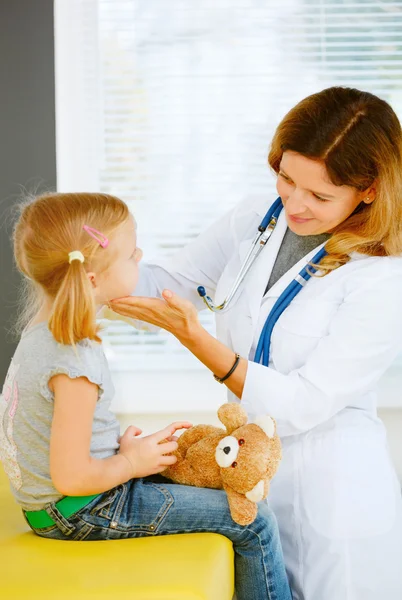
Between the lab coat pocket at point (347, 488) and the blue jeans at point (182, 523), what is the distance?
171 millimetres

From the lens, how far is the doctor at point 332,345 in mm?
1720

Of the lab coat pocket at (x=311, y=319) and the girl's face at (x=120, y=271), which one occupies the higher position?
the girl's face at (x=120, y=271)

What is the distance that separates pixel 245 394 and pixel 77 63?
1848 mm

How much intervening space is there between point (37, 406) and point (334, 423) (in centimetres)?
71

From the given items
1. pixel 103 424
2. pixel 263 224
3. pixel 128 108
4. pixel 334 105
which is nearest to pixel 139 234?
pixel 128 108

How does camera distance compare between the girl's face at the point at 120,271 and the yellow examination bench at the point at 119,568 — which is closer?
the yellow examination bench at the point at 119,568

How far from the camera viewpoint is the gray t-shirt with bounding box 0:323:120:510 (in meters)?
1.43

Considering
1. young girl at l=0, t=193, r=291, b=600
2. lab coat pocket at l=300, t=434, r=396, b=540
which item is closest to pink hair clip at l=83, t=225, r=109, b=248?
young girl at l=0, t=193, r=291, b=600

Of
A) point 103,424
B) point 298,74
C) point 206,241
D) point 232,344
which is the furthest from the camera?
point 298,74

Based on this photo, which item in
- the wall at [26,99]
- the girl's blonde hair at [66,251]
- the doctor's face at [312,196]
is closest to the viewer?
the girl's blonde hair at [66,251]

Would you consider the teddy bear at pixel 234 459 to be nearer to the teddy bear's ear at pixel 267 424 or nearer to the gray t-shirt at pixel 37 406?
the teddy bear's ear at pixel 267 424

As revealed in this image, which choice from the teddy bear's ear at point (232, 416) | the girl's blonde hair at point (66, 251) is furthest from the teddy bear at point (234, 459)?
the girl's blonde hair at point (66, 251)

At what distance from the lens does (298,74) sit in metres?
3.02

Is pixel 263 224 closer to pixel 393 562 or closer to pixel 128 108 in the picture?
pixel 393 562
